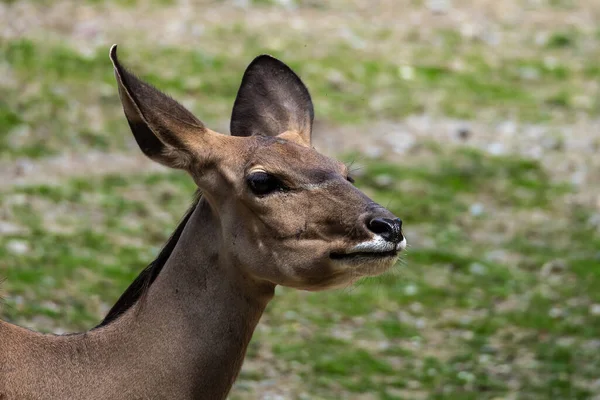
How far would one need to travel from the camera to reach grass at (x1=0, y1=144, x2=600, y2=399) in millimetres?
9188

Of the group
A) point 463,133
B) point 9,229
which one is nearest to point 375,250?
point 9,229

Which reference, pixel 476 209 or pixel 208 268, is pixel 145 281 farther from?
pixel 476 209

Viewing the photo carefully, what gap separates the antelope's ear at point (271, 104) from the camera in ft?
20.0

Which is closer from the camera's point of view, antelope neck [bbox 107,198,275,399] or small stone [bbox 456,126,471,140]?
antelope neck [bbox 107,198,275,399]

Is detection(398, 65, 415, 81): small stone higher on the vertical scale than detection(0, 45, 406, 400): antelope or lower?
higher

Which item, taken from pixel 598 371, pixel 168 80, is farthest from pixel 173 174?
pixel 598 371

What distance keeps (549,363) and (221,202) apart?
16.0 ft

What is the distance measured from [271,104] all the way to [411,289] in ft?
16.3

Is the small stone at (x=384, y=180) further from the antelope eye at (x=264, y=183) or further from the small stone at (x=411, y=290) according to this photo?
the antelope eye at (x=264, y=183)

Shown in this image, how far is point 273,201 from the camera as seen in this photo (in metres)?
5.14

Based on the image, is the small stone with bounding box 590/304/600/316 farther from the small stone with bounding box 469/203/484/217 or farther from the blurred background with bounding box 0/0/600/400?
the small stone with bounding box 469/203/484/217

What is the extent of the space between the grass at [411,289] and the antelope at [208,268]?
346 cm

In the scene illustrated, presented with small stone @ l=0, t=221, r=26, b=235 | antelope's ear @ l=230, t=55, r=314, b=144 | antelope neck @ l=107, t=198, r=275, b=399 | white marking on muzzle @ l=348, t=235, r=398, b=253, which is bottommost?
antelope neck @ l=107, t=198, r=275, b=399

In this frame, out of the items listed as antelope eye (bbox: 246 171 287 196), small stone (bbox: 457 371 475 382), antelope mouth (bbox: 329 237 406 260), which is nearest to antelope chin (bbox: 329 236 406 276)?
antelope mouth (bbox: 329 237 406 260)
